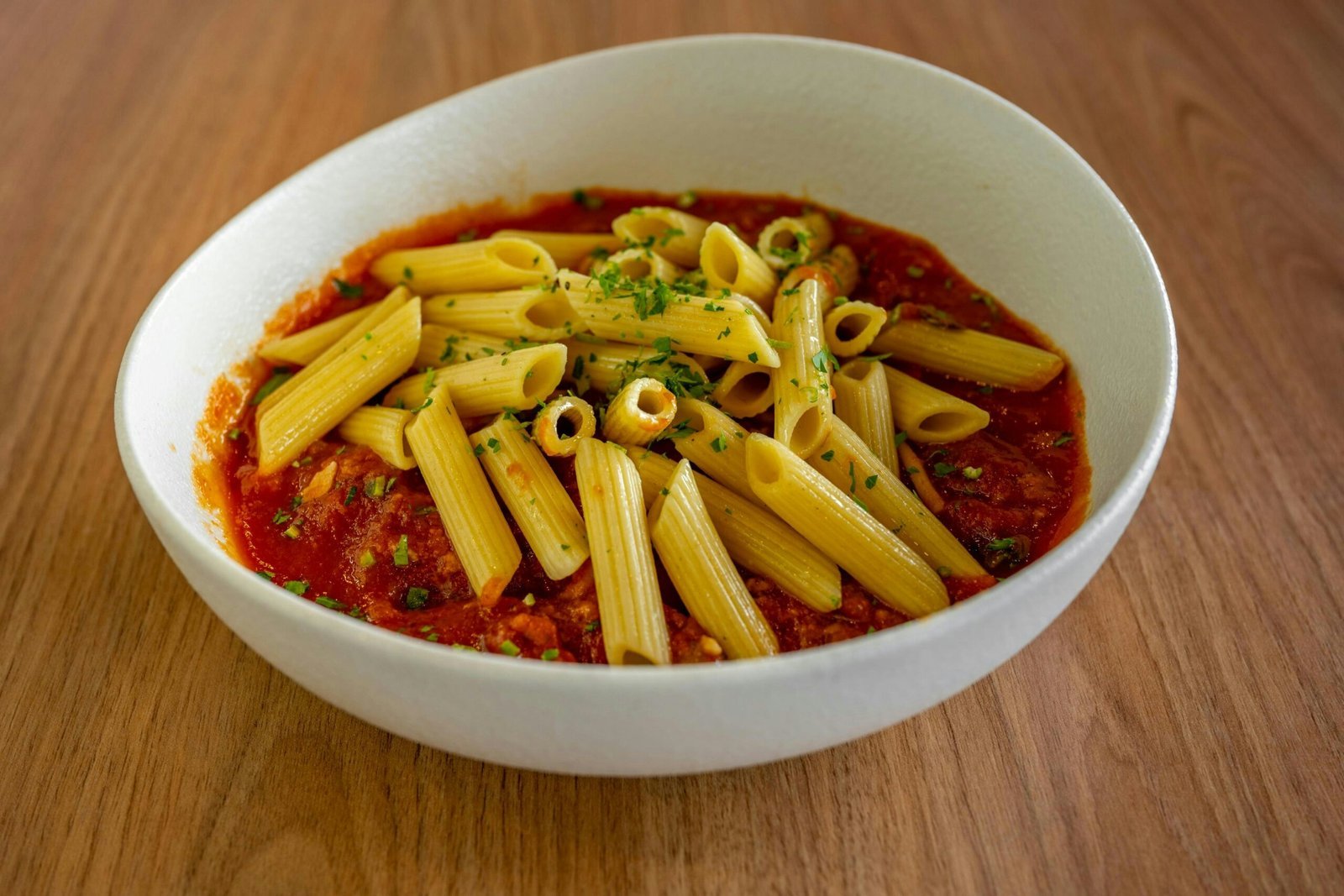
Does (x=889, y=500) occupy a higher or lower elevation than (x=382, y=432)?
higher

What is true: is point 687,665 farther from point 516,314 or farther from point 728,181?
point 728,181

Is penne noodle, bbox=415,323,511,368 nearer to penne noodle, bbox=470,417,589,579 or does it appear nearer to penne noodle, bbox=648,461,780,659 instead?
penne noodle, bbox=470,417,589,579

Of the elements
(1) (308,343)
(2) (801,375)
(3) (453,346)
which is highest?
(2) (801,375)

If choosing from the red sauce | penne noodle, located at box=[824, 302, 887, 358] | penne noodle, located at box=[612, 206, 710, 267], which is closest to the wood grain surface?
the red sauce

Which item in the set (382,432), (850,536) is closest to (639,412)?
(850,536)

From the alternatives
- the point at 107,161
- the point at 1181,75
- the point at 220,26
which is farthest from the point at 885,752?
the point at 220,26

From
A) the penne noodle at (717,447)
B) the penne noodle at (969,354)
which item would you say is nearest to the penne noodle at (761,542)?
the penne noodle at (717,447)

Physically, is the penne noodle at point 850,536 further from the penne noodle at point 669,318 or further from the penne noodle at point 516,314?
the penne noodle at point 516,314

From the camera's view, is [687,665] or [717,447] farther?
[717,447]
